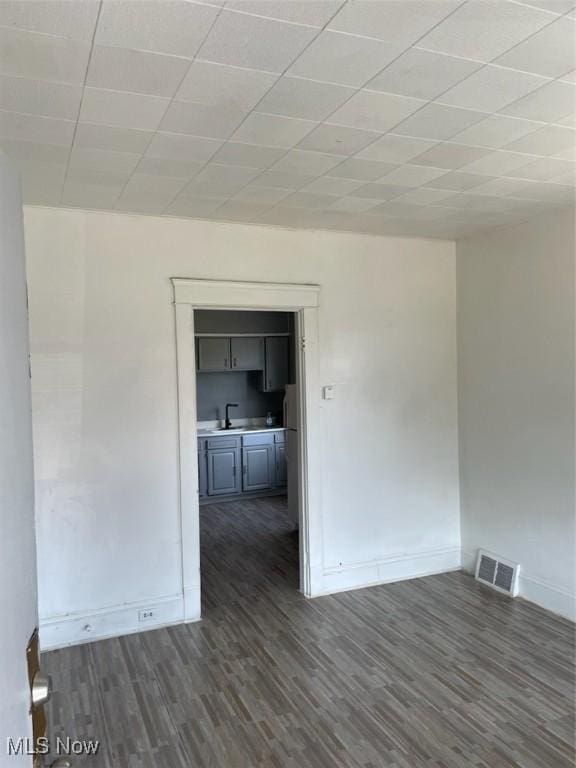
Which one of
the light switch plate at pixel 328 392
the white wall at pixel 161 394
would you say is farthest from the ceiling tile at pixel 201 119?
the light switch plate at pixel 328 392

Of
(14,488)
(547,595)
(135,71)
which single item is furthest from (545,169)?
(14,488)

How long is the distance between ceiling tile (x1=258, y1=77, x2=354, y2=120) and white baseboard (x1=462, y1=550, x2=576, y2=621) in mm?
Result: 3291

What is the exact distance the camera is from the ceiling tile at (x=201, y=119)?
205cm

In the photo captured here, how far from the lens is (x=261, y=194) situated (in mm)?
3111

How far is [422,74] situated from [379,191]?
124 cm

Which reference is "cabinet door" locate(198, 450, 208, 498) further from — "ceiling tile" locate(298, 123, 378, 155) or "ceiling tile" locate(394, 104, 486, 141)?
"ceiling tile" locate(394, 104, 486, 141)

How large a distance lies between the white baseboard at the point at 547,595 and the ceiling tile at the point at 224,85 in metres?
3.48

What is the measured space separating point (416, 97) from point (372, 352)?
7.60ft

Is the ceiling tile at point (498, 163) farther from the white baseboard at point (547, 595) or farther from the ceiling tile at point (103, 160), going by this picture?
the white baseboard at point (547, 595)

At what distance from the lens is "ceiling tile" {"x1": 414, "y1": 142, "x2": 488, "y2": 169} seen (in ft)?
8.18

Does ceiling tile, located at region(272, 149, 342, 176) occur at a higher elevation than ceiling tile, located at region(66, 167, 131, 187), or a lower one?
higher

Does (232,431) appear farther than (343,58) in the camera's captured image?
Yes

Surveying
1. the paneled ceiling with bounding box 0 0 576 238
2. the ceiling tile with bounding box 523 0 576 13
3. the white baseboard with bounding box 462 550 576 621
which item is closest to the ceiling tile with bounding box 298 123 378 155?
the paneled ceiling with bounding box 0 0 576 238

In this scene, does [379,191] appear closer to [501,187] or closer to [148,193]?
[501,187]
